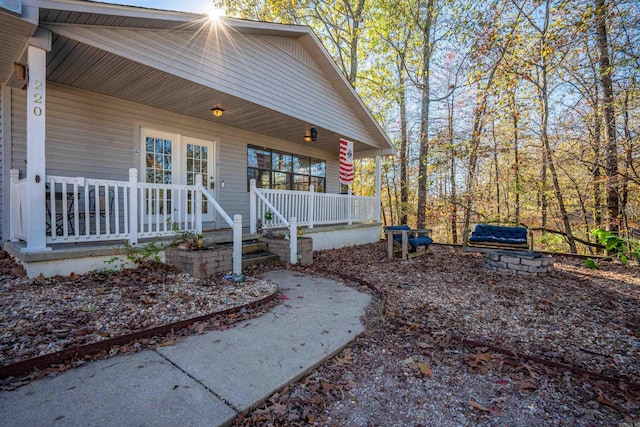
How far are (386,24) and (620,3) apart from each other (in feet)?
26.9

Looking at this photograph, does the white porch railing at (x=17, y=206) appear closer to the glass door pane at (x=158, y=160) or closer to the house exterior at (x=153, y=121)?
the house exterior at (x=153, y=121)

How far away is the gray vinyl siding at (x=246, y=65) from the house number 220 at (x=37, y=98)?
65 centimetres

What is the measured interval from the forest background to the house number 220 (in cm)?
997

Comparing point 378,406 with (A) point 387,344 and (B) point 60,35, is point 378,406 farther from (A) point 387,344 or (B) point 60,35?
(B) point 60,35

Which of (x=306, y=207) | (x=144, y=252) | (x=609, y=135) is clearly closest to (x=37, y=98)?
(x=144, y=252)

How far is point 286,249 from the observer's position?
5.59 meters

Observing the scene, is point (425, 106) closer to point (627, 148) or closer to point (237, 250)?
point (627, 148)

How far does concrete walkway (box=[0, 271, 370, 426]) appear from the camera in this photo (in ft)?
5.41

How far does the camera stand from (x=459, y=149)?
12.3 meters

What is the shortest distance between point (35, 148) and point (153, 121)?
268 centimetres

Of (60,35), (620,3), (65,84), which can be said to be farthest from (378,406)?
(620,3)

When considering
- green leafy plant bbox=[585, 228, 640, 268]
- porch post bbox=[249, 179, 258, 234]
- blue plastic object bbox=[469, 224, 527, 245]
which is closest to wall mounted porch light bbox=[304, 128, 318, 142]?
porch post bbox=[249, 179, 258, 234]

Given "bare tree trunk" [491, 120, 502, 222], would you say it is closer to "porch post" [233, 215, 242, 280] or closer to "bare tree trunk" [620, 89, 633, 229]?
"bare tree trunk" [620, 89, 633, 229]

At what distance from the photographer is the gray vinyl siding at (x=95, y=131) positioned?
5008mm
